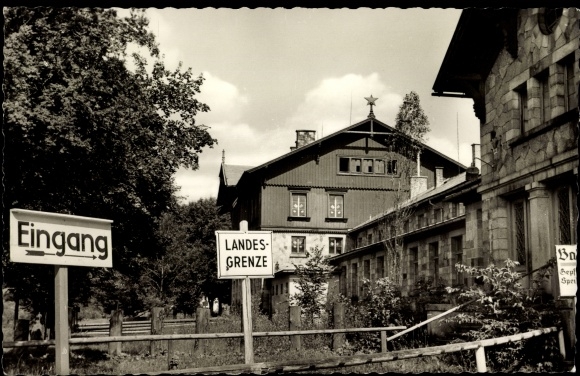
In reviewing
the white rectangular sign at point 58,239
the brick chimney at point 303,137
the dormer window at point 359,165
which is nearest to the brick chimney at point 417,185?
the dormer window at point 359,165

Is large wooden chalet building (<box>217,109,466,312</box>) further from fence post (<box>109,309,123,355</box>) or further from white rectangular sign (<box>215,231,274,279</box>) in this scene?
white rectangular sign (<box>215,231,274,279</box>)

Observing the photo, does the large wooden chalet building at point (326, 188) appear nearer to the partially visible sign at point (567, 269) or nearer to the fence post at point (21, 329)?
the fence post at point (21, 329)

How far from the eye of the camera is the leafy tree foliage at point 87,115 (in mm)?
12352

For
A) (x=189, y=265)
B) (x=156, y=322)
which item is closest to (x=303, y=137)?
(x=189, y=265)

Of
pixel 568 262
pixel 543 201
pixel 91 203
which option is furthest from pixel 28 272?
pixel 568 262

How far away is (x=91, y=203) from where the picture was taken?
17469mm

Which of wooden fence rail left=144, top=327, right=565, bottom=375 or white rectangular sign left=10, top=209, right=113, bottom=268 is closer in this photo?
white rectangular sign left=10, top=209, right=113, bottom=268

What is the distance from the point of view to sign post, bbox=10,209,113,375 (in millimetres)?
5434

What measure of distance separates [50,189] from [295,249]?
31.0 metres

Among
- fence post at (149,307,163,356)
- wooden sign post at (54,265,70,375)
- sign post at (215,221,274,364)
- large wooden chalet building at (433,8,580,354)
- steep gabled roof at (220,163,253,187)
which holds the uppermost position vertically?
steep gabled roof at (220,163,253,187)

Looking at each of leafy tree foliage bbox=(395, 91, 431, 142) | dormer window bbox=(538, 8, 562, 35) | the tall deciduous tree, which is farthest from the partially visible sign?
the tall deciduous tree

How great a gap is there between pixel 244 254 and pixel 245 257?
0.14 ft

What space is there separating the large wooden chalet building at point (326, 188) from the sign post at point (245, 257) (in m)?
34.7

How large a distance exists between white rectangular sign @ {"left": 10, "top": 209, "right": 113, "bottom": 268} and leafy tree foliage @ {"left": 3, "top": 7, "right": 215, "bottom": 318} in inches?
239
